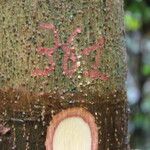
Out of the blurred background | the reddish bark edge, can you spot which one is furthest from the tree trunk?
the blurred background

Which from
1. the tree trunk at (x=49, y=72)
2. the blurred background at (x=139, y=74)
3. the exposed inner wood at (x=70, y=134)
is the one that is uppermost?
the blurred background at (x=139, y=74)

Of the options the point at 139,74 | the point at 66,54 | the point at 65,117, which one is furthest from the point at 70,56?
the point at 139,74

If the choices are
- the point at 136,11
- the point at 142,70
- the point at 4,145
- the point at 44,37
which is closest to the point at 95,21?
the point at 44,37

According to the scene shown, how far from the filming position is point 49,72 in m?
1.27

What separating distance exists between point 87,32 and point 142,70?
393cm

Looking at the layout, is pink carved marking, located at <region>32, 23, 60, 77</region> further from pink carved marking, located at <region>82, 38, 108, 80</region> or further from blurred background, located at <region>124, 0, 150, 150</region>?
blurred background, located at <region>124, 0, 150, 150</region>

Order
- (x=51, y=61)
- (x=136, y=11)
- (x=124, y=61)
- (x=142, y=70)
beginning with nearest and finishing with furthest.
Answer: (x=51, y=61) < (x=124, y=61) < (x=136, y=11) < (x=142, y=70)

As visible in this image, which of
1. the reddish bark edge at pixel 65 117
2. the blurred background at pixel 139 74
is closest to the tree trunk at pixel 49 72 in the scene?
the reddish bark edge at pixel 65 117

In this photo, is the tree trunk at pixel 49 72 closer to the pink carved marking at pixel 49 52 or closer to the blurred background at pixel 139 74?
the pink carved marking at pixel 49 52

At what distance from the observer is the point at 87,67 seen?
1.30 metres

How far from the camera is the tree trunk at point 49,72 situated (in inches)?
49.9

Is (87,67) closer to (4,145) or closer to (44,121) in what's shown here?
(44,121)

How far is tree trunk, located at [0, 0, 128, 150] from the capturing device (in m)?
1.27

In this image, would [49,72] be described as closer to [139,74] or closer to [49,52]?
[49,52]
